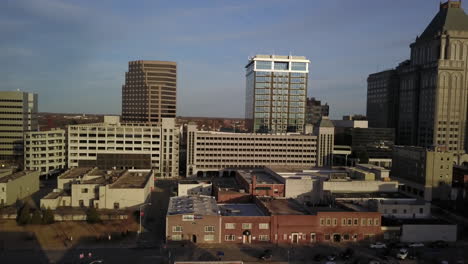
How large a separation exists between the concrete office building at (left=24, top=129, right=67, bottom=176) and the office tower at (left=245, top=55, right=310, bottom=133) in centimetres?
4976

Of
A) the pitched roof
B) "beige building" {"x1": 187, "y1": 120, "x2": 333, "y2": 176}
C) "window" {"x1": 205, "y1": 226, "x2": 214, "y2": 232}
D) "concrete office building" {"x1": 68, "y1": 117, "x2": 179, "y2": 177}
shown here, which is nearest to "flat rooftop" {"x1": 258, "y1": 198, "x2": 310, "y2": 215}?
"window" {"x1": 205, "y1": 226, "x2": 214, "y2": 232}

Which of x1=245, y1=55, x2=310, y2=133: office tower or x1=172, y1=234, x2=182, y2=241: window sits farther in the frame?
x1=245, y1=55, x2=310, y2=133: office tower

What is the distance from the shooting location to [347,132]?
4301 inches

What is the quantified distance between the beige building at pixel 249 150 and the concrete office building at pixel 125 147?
4496 mm

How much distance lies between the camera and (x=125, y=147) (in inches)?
3248

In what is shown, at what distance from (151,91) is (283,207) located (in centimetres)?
7910

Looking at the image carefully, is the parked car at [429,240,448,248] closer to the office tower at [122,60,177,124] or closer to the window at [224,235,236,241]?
the window at [224,235,236,241]

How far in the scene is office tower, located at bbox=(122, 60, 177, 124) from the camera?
4601 inches

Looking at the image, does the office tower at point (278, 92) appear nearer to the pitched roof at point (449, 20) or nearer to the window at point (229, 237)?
the pitched roof at point (449, 20)

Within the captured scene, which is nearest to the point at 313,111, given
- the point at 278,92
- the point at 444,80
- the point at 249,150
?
the point at 278,92

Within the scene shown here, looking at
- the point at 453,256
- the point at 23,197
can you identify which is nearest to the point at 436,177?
the point at 453,256

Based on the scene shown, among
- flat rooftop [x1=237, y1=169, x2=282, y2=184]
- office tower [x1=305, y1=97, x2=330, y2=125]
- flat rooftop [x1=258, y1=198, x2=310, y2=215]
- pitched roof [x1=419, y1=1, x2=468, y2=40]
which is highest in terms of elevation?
pitched roof [x1=419, y1=1, x2=468, y2=40]

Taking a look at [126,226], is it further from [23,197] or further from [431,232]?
[431,232]

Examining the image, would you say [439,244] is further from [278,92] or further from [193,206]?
[278,92]
